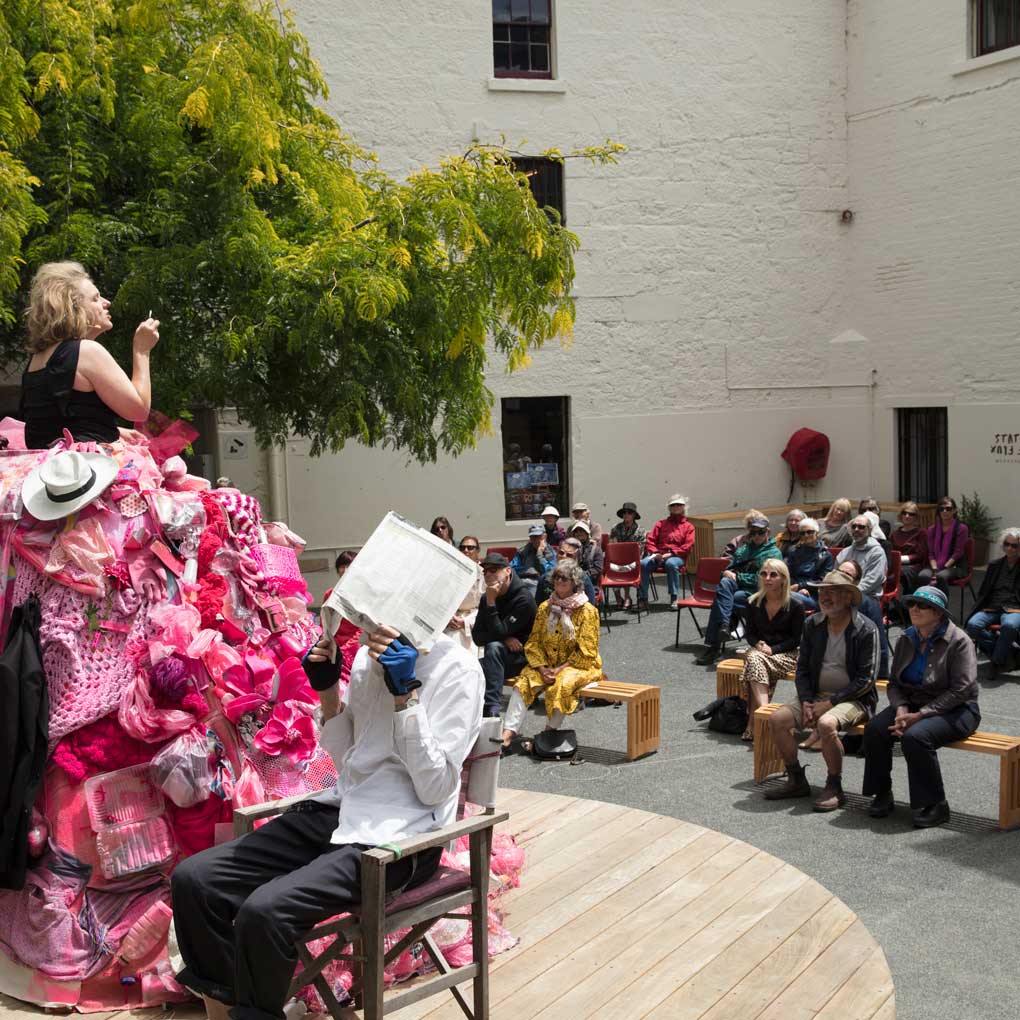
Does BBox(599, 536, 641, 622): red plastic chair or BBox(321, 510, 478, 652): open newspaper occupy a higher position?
BBox(321, 510, 478, 652): open newspaper

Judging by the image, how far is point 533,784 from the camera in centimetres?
807

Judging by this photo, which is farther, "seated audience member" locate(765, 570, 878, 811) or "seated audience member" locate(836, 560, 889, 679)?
"seated audience member" locate(836, 560, 889, 679)

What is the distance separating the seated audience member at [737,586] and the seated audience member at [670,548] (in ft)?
9.15

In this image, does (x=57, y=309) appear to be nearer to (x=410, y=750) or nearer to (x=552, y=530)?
(x=410, y=750)

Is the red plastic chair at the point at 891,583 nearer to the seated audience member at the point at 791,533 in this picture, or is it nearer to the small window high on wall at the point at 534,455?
the seated audience member at the point at 791,533

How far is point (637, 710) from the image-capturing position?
27.9 feet

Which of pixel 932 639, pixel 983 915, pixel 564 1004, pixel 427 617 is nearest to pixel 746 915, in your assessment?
pixel 564 1004

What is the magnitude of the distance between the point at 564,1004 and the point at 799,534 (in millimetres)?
8285

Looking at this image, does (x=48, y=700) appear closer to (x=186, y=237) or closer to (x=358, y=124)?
(x=186, y=237)

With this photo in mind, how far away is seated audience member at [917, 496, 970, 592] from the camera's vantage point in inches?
541

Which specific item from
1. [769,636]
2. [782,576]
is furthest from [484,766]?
[769,636]

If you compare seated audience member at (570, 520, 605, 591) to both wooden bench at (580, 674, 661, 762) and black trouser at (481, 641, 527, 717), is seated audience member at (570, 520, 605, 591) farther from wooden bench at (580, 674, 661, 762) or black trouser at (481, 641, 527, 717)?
wooden bench at (580, 674, 661, 762)

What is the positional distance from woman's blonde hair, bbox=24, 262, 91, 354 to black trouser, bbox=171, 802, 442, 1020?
2079mm

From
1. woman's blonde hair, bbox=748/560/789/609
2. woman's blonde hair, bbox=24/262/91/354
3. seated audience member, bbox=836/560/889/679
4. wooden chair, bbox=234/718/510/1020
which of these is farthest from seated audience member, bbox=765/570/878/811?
woman's blonde hair, bbox=24/262/91/354
